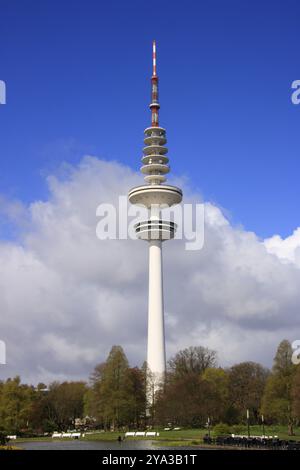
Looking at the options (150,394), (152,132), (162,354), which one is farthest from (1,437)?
(152,132)

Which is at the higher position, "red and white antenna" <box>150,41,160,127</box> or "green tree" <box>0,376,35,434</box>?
"red and white antenna" <box>150,41,160,127</box>

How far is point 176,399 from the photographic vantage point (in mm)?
100688

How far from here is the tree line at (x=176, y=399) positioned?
9125cm

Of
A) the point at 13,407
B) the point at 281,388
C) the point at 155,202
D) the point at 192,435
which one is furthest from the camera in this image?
the point at 155,202

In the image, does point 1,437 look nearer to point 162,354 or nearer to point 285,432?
point 285,432

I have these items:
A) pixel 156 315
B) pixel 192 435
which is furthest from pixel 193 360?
pixel 192 435

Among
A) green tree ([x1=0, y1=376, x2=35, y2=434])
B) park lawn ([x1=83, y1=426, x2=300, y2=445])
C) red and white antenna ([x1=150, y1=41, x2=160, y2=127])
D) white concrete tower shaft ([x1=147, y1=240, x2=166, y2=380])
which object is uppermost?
red and white antenna ([x1=150, y1=41, x2=160, y2=127])

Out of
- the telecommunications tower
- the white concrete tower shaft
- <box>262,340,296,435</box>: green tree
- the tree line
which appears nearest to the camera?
<box>262,340,296,435</box>: green tree

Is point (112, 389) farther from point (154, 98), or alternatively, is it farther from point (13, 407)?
point (154, 98)

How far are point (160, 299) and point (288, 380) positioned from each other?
55213 millimetres

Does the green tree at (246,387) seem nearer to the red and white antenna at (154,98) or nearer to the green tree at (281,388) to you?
the green tree at (281,388)

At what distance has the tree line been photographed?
299ft

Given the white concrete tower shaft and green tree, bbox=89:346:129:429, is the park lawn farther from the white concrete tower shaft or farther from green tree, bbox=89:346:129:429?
the white concrete tower shaft

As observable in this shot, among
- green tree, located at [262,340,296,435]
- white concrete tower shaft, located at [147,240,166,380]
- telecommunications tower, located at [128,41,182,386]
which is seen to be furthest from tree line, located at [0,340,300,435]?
telecommunications tower, located at [128,41,182,386]
